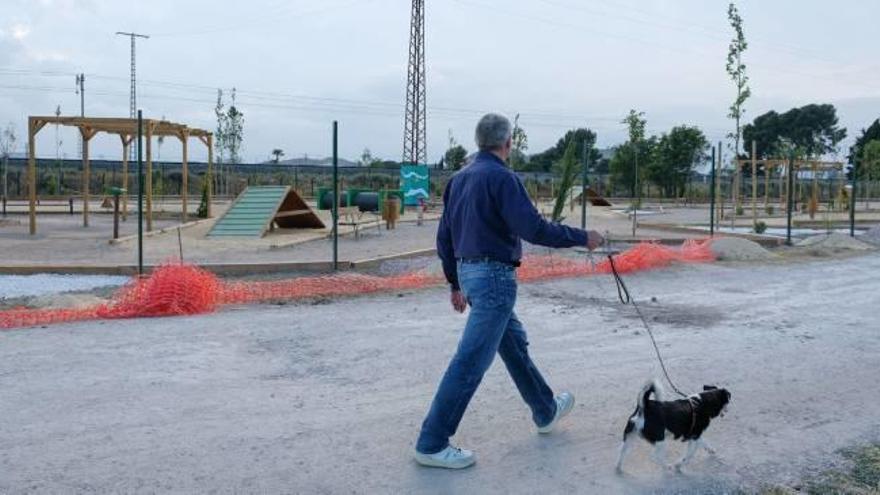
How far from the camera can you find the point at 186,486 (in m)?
3.83

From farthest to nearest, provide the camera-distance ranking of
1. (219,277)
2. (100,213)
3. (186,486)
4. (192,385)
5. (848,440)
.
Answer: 1. (100,213)
2. (219,277)
3. (192,385)
4. (848,440)
5. (186,486)

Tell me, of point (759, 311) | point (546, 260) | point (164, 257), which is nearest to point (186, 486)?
point (759, 311)

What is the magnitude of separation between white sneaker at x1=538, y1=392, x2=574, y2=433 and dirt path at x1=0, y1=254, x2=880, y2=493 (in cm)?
7

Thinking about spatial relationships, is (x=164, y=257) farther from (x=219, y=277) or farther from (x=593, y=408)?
(x=593, y=408)

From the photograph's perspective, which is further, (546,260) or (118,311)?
(546,260)

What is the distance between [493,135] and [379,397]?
2048 mm

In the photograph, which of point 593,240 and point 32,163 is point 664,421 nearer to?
point 593,240

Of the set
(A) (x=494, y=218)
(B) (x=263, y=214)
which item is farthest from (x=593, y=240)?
(B) (x=263, y=214)

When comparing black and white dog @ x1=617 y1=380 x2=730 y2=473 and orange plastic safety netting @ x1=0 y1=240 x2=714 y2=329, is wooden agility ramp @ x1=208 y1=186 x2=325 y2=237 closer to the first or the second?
orange plastic safety netting @ x1=0 y1=240 x2=714 y2=329

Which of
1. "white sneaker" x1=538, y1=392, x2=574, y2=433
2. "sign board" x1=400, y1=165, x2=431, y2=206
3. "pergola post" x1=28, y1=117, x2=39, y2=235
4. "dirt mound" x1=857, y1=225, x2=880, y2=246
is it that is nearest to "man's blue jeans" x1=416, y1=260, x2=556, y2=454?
"white sneaker" x1=538, y1=392, x2=574, y2=433

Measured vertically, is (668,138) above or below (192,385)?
above

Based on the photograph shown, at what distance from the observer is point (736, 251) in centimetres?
1452

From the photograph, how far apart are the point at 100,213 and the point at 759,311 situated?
25.9m

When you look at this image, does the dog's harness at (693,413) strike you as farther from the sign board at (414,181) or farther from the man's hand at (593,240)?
the sign board at (414,181)
